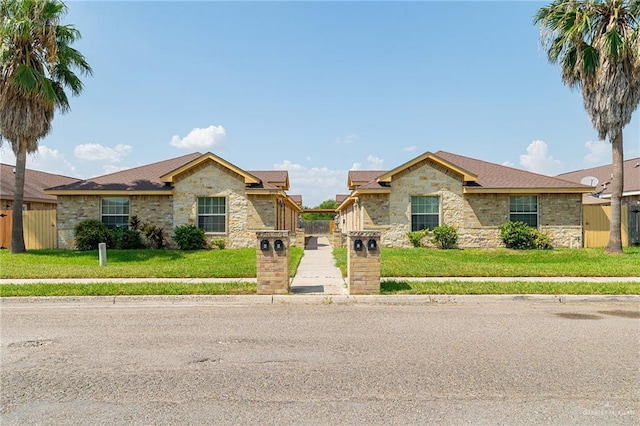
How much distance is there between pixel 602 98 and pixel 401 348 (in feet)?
55.0

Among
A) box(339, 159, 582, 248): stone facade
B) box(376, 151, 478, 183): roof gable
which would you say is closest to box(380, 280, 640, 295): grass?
box(339, 159, 582, 248): stone facade

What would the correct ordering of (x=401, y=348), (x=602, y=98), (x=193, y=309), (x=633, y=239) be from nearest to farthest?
(x=401, y=348)
(x=193, y=309)
(x=602, y=98)
(x=633, y=239)

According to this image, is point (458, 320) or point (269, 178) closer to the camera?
point (458, 320)

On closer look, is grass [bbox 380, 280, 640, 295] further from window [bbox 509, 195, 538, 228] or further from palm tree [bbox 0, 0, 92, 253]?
palm tree [bbox 0, 0, 92, 253]

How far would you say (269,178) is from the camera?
26953 mm

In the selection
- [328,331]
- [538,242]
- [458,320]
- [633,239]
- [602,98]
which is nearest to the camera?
[328,331]

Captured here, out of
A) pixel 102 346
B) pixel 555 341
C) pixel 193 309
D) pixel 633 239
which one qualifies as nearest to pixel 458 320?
pixel 555 341

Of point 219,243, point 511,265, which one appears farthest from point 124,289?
point 511,265

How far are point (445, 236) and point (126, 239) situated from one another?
1477 cm

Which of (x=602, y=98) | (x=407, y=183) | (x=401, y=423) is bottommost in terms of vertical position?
(x=401, y=423)

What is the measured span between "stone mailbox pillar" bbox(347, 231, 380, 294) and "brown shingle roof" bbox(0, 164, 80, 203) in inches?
897

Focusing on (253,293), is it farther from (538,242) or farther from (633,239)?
(633,239)

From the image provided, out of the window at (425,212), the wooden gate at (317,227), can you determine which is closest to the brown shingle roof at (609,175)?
the window at (425,212)

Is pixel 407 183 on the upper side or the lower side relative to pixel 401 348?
upper
